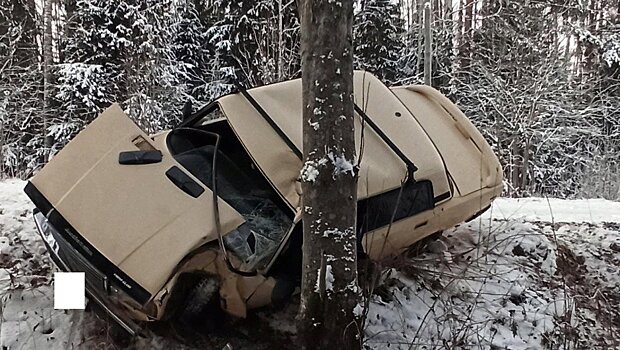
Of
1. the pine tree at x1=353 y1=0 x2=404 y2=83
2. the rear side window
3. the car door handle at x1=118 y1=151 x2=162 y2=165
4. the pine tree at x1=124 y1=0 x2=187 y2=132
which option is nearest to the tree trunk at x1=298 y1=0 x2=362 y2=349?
the rear side window

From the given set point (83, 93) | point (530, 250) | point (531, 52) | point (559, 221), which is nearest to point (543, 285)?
point (530, 250)

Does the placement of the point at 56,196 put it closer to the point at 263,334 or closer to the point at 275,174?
the point at 275,174

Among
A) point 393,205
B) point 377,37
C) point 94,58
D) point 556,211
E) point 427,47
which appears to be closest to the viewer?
point 393,205

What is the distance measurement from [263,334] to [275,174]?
91cm

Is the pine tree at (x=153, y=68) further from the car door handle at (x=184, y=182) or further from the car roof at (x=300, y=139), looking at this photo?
the car door handle at (x=184, y=182)

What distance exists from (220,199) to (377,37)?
17.9 metres

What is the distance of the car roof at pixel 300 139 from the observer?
3.16 meters

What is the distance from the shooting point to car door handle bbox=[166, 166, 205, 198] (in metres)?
2.94

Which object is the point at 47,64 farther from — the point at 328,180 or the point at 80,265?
the point at 328,180

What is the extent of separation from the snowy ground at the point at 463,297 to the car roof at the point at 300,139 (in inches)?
24.0

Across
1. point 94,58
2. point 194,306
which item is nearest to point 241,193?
point 194,306

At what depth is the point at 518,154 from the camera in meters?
18.7

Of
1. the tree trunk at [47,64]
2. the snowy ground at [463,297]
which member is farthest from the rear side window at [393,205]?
the tree trunk at [47,64]

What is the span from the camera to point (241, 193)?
11.1 feet
